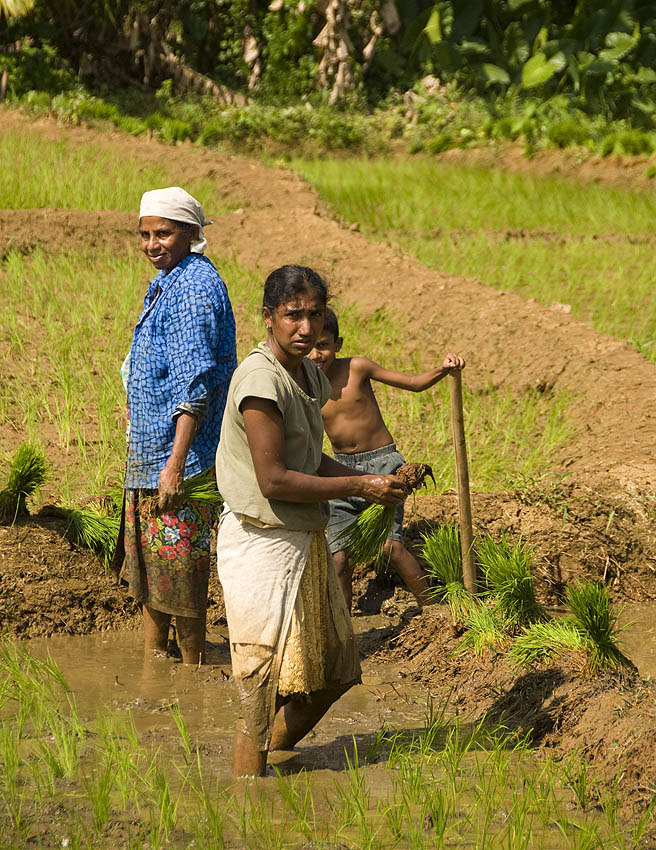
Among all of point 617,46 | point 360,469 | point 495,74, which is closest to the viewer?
point 360,469

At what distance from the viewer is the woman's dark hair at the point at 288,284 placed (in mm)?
3053

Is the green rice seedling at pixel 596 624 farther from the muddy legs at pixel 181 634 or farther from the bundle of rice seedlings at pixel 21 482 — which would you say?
the bundle of rice seedlings at pixel 21 482

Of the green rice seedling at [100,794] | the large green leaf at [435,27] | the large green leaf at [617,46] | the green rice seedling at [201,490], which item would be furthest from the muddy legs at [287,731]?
the large green leaf at [435,27]

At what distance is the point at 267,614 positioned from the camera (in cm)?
308

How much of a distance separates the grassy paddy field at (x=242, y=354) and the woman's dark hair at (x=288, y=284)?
1280 mm

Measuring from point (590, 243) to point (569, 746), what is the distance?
7937 mm

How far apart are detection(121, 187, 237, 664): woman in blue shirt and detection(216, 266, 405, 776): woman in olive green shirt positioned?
0.79 meters

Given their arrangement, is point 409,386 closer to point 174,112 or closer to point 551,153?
point 551,153

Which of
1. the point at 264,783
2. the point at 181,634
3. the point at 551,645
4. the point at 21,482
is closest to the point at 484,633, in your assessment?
the point at 551,645

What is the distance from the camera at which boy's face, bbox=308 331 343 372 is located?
4.62 meters

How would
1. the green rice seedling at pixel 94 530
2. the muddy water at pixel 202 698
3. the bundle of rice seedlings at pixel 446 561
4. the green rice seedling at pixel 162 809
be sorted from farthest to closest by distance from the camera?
the green rice seedling at pixel 94 530 → the bundle of rice seedlings at pixel 446 561 → the muddy water at pixel 202 698 → the green rice seedling at pixel 162 809

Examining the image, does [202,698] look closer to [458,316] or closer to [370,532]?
[370,532]

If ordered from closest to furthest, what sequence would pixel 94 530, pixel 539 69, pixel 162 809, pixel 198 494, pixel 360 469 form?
pixel 162 809
pixel 198 494
pixel 360 469
pixel 94 530
pixel 539 69

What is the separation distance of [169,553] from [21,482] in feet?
3.75
